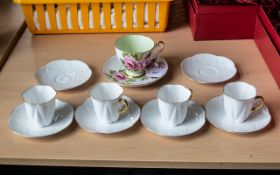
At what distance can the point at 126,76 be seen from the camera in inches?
33.1

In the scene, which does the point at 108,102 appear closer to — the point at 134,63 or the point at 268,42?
the point at 134,63

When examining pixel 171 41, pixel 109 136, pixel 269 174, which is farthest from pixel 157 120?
pixel 269 174

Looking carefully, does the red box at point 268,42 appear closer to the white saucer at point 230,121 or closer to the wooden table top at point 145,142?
the wooden table top at point 145,142

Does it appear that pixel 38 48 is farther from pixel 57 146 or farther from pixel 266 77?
pixel 266 77

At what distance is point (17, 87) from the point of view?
822 millimetres

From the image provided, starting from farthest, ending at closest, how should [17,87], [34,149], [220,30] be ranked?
1. [220,30]
2. [17,87]
3. [34,149]

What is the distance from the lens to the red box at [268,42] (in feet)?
2.67

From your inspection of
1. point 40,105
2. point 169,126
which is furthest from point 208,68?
point 40,105

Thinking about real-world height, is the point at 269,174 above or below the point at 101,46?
below

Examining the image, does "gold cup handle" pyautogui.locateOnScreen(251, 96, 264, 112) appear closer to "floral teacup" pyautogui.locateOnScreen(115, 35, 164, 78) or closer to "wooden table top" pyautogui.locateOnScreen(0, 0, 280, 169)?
"wooden table top" pyautogui.locateOnScreen(0, 0, 280, 169)

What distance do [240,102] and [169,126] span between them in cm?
13

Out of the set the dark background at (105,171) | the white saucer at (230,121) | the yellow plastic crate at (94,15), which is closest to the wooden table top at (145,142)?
the white saucer at (230,121)

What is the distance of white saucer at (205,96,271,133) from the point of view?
2.26 ft

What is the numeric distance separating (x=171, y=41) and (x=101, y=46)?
6.9 inches
